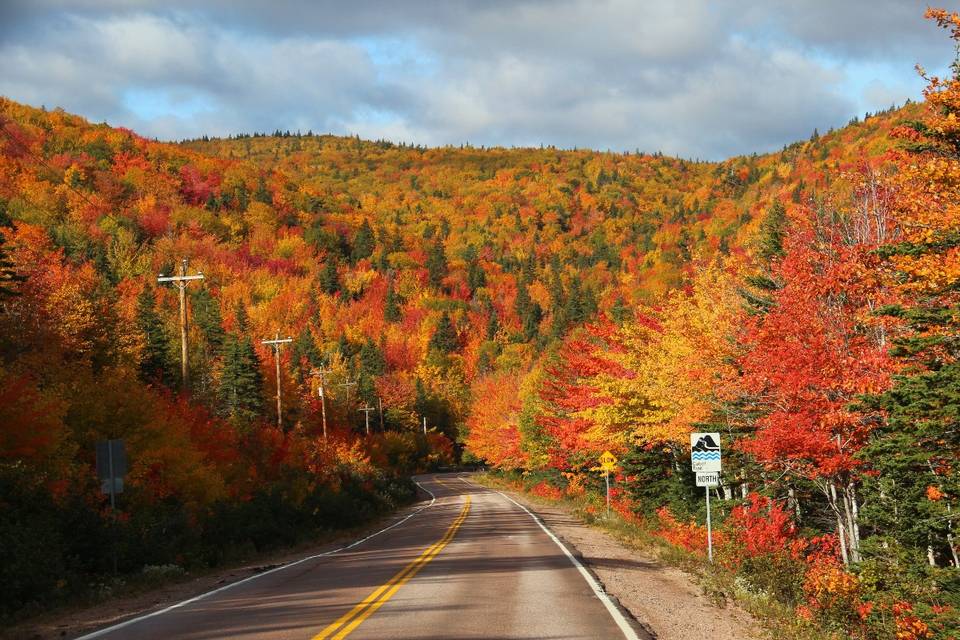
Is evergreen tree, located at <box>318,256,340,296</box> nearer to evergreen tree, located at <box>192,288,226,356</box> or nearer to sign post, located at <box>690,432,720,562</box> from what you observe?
evergreen tree, located at <box>192,288,226,356</box>

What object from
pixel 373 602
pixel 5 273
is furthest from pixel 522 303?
pixel 373 602

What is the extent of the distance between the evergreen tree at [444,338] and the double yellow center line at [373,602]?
147m

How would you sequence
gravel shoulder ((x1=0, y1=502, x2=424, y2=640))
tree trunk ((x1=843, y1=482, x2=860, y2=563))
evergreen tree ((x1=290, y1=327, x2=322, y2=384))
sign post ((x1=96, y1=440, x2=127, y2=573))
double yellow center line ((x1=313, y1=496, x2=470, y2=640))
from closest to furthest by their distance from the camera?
double yellow center line ((x1=313, y1=496, x2=470, y2=640)) → gravel shoulder ((x1=0, y1=502, x2=424, y2=640)) → sign post ((x1=96, y1=440, x2=127, y2=573)) → tree trunk ((x1=843, y1=482, x2=860, y2=563)) → evergreen tree ((x1=290, y1=327, x2=322, y2=384))

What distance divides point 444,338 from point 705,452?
153128 millimetres

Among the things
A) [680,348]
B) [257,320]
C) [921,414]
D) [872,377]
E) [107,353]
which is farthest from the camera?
[257,320]

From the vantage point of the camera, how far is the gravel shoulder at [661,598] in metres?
11.9

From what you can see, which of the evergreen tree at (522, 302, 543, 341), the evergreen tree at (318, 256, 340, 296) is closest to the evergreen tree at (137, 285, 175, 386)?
the evergreen tree at (318, 256, 340, 296)

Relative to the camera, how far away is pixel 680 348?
27.7 m

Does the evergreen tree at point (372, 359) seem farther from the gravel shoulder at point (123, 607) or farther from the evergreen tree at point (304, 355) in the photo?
the gravel shoulder at point (123, 607)

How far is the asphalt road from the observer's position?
11141 mm

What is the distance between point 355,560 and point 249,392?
4613 centimetres

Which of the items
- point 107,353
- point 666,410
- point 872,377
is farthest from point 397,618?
point 107,353

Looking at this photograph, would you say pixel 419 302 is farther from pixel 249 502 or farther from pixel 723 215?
pixel 249 502

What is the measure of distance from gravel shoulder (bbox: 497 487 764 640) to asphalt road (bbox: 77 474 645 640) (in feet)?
1.55
